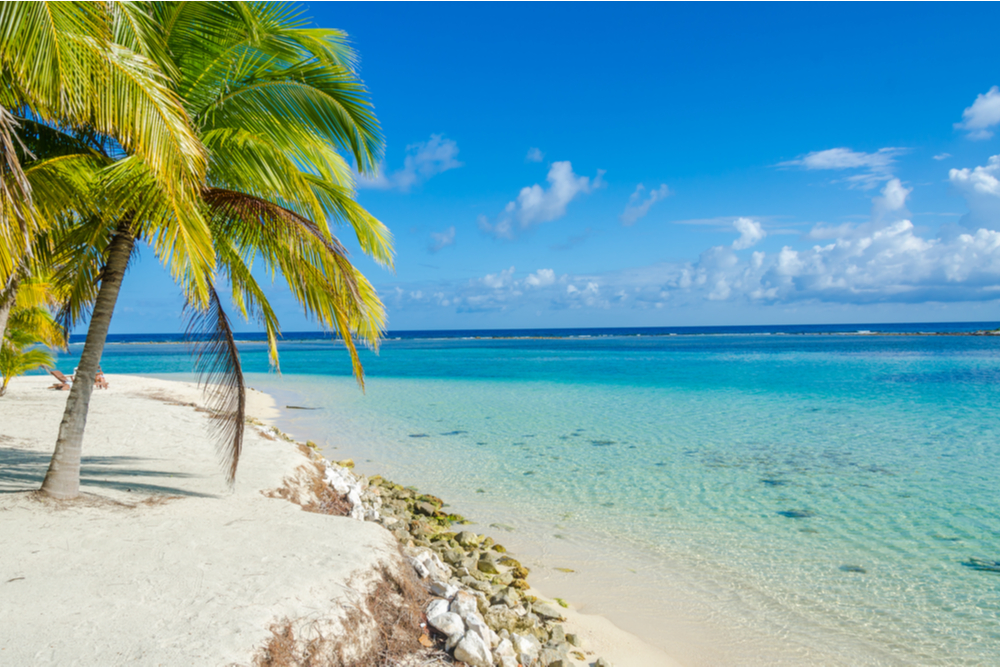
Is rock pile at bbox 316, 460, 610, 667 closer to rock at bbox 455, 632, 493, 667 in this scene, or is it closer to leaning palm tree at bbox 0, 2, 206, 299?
rock at bbox 455, 632, 493, 667

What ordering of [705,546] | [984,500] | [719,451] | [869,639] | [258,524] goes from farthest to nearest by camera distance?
[719,451] < [984,500] < [705,546] < [258,524] < [869,639]

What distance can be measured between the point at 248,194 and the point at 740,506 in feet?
25.3

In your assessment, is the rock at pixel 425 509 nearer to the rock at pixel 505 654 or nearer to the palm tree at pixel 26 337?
the rock at pixel 505 654

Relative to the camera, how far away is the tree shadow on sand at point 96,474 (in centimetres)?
626

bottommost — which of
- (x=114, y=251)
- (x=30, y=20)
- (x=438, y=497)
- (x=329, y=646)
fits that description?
(x=438, y=497)

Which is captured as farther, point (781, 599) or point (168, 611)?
point (781, 599)

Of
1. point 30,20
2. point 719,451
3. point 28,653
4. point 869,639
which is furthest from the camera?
point 719,451

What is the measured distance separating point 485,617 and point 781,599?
10.2 feet

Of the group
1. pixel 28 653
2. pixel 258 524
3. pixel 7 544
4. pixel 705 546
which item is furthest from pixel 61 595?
pixel 705 546

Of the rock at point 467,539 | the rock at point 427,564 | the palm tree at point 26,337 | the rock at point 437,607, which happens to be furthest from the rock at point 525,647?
the palm tree at point 26,337

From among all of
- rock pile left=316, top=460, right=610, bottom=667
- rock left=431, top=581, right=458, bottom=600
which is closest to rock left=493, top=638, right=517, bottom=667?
rock pile left=316, top=460, right=610, bottom=667

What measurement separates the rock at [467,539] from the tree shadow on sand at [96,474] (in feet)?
9.57

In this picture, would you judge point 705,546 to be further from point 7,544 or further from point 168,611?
point 7,544

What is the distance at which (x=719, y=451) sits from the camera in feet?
38.0
